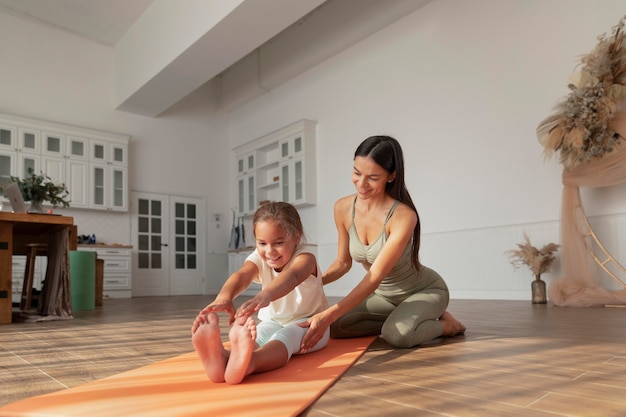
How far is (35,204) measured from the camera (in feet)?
17.4

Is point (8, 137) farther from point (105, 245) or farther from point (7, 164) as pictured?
point (105, 245)

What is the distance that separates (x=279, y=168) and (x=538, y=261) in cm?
502

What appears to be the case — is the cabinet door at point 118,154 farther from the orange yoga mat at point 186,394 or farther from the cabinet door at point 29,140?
the orange yoga mat at point 186,394

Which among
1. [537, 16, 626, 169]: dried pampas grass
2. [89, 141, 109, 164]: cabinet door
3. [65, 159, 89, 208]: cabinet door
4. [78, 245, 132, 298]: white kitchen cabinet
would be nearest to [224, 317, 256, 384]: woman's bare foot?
[537, 16, 626, 169]: dried pampas grass

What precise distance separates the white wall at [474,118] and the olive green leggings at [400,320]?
3430mm

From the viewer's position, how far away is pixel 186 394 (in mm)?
1411

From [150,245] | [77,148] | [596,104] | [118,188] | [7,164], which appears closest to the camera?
[596,104]

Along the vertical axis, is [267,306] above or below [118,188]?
below

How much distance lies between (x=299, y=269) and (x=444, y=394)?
63cm

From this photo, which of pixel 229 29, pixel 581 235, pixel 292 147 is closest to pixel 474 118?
pixel 581 235

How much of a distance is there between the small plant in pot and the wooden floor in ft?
6.03

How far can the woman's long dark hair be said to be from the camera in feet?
7.04

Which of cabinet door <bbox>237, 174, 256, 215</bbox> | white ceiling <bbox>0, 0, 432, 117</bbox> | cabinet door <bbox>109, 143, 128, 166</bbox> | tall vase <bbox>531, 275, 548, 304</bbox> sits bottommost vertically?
tall vase <bbox>531, 275, 548, 304</bbox>

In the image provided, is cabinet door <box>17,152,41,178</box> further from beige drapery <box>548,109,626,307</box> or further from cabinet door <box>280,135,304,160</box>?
beige drapery <box>548,109,626,307</box>
